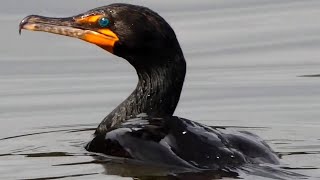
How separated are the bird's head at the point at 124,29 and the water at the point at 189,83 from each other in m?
0.80

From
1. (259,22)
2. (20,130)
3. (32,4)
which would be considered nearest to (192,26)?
(259,22)

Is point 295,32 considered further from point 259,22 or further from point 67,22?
point 67,22

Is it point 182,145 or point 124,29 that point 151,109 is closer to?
point 124,29

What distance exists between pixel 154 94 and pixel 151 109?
12 centimetres

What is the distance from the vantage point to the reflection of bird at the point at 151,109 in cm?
1050

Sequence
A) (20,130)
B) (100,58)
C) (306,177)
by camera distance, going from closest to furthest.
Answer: (306,177) → (20,130) → (100,58)

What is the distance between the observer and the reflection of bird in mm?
10500

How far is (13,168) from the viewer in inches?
422

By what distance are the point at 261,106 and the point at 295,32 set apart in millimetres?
3059

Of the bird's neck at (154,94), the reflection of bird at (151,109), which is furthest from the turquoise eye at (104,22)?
the bird's neck at (154,94)

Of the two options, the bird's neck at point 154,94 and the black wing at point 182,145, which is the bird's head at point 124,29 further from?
the black wing at point 182,145

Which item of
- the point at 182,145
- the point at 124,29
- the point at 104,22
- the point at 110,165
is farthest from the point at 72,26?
the point at 182,145

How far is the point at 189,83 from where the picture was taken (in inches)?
570

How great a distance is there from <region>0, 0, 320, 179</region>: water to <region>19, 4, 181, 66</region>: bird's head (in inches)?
31.6
